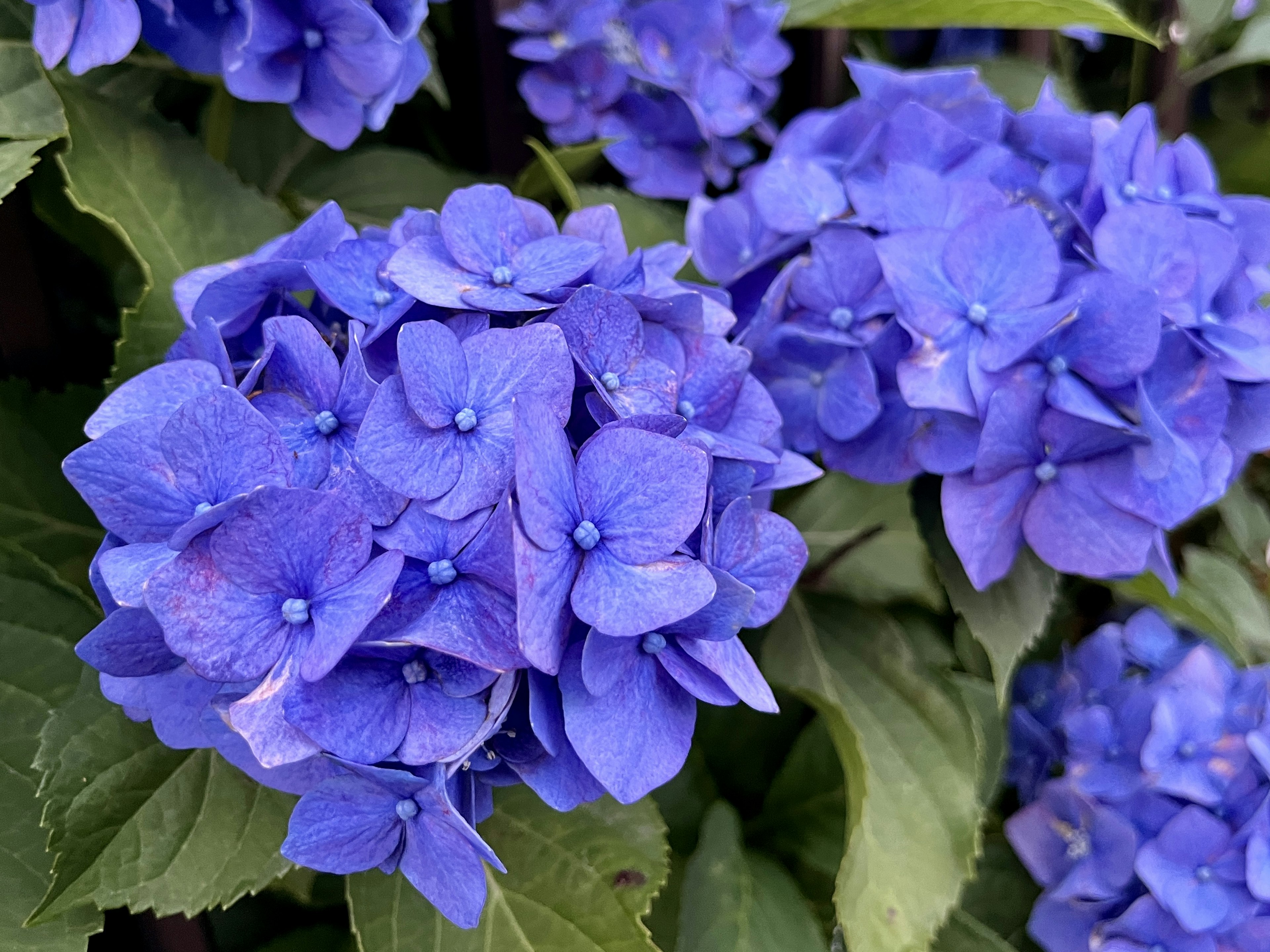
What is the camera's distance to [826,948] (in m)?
0.74

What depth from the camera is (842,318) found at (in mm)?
632

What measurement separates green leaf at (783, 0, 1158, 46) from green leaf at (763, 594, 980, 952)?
50cm

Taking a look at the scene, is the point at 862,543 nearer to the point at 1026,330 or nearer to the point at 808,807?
the point at 808,807

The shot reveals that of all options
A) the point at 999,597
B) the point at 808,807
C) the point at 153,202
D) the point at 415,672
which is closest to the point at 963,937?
the point at 808,807

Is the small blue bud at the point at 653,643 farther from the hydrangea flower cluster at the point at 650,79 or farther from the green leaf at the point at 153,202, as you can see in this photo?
the hydrangea flower cluster at the point at 650,79

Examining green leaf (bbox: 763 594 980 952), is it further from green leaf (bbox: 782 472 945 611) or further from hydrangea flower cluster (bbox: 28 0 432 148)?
hydrangea flower cluster (bbox: 28 0 432 148)

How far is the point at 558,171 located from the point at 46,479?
44 cm

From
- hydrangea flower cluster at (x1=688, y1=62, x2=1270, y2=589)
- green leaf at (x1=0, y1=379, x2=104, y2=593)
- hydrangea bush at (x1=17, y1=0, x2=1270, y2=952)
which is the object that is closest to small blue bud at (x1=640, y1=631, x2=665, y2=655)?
hydrangea bush at (x1=17, y1=0, x2=1270, y2=952)

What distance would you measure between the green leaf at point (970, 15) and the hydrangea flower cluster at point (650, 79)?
7cm

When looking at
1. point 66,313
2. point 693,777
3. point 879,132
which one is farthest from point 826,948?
point 66,313

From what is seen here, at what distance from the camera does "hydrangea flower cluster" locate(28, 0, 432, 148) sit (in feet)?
1.83

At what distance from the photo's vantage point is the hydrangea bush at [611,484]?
405mm

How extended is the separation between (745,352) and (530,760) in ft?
0.81

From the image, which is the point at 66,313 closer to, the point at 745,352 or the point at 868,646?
the point at 745,352
